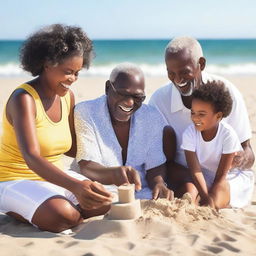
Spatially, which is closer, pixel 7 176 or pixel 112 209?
pixel 112 209

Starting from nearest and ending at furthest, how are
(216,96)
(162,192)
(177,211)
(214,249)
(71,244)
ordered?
(214,249)
(71,244)
(177,211)
(162,192)
(216,96)

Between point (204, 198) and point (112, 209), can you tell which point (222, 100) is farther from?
point (112, 209)

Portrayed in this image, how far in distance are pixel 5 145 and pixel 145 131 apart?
3.81 ft

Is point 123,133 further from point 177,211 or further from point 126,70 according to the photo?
point 177,211

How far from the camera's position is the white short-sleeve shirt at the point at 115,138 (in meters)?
4.44

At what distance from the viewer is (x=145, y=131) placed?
4.59 metres

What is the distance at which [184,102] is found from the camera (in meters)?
4.82

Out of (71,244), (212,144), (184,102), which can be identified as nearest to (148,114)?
(184,102)

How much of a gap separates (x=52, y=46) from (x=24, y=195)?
1.12 meters

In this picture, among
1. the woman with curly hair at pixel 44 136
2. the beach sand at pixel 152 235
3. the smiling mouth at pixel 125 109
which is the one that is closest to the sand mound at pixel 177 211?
the beach sand at pixel 152 235

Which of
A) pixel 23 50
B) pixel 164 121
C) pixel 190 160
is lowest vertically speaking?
pixel 190 160

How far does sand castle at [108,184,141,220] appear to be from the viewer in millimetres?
3797

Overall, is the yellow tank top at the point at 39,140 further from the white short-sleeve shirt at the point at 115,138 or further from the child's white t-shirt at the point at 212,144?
the child's white t-shirt at the point at 212,144

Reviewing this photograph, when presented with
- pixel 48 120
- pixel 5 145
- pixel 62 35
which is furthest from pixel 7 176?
pixel 62 35
